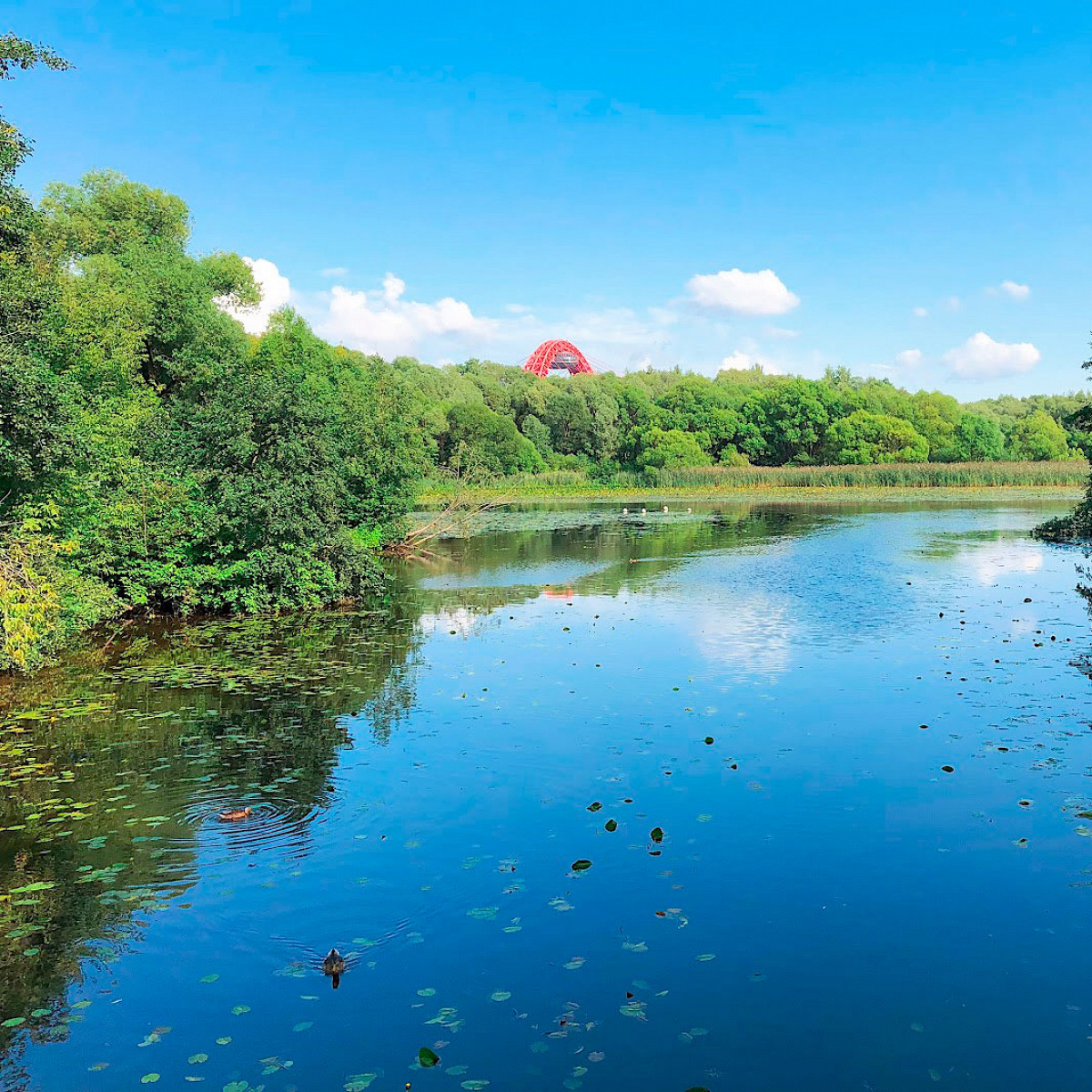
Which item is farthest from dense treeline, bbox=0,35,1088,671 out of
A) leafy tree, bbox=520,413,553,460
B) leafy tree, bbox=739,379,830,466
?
leafy tree, bbox=739,379,830,466

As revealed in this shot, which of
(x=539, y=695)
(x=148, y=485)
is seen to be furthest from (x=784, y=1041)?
(x=148, y=485)

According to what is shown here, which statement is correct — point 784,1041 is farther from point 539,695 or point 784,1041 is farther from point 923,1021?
point 539,695

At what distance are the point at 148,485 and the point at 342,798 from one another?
47.0 feet

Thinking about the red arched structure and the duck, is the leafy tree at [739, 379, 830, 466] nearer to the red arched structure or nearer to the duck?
the red arched structure

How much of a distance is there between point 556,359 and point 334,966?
537ft

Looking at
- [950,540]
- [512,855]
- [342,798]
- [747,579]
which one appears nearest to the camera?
[512,855]

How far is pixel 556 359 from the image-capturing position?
548 ft

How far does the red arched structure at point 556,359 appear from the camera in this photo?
164 meters

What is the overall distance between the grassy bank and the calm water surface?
57394 millimetres

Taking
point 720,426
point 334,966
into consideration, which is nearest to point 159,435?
point 334,966

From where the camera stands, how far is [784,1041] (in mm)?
6637

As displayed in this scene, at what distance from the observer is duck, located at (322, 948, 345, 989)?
7.48 m

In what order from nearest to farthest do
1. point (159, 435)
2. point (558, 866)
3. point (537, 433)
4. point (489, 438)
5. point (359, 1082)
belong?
point (359, 1082), point (558, 866), point (159, 435), point (489, 438), point (537, 433)

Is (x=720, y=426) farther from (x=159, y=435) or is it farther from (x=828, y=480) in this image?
(x=159, y=435)
